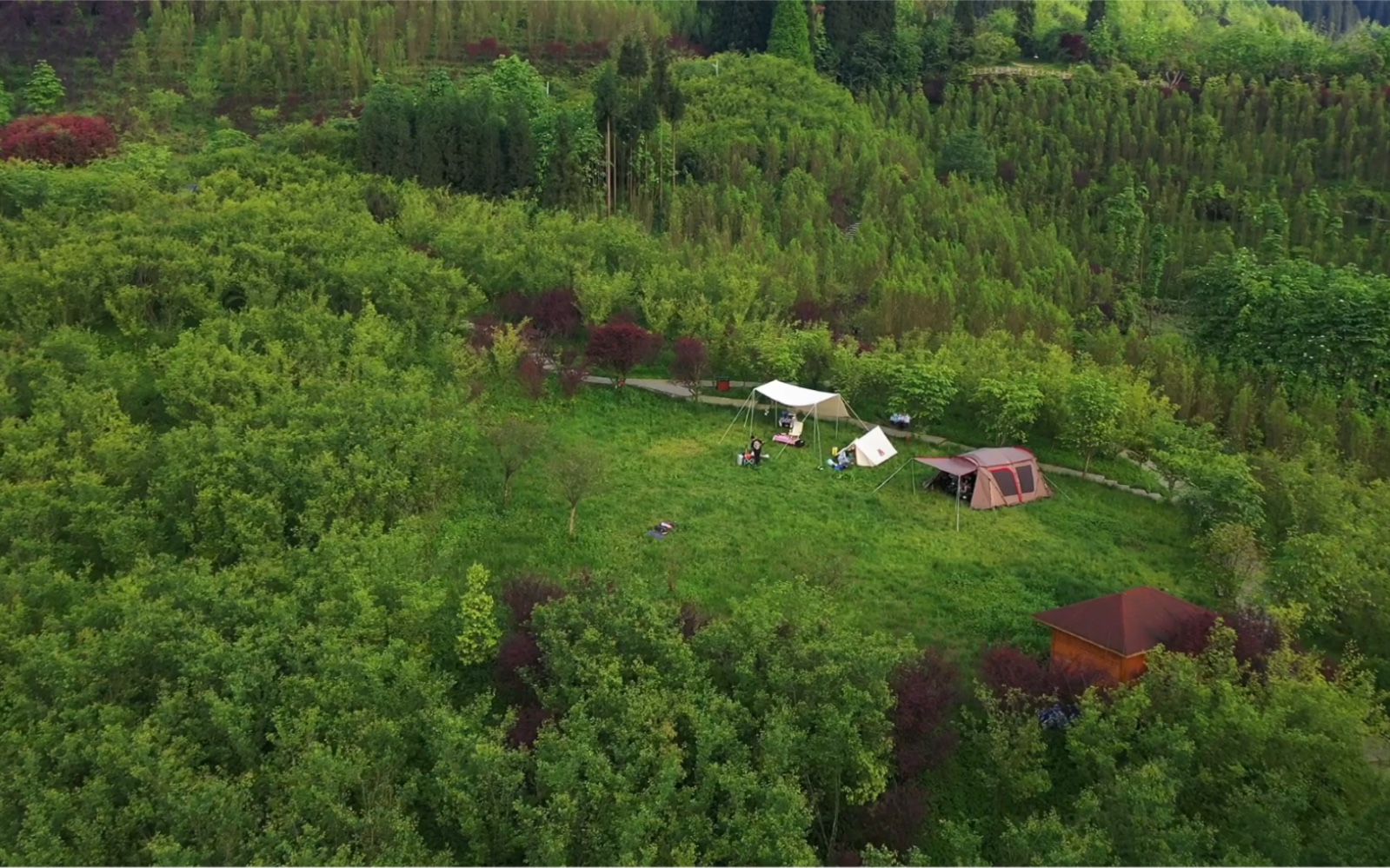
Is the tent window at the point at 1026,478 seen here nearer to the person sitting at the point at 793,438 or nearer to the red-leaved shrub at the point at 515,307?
the person sitting at the point at 793,438

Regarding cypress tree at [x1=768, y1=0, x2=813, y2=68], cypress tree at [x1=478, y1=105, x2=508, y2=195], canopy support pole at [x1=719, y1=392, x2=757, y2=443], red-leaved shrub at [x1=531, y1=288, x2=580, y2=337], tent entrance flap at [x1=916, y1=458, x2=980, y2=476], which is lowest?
canopy support pole at [x1=719, y1=392, x2=757, y2=443]

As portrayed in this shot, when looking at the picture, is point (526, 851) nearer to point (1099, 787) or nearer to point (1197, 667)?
point (1099, 787)

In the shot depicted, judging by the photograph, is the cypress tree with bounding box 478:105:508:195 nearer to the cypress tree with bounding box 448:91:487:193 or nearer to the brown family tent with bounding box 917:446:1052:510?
the cypress tree with bounding box 448:91:487:193

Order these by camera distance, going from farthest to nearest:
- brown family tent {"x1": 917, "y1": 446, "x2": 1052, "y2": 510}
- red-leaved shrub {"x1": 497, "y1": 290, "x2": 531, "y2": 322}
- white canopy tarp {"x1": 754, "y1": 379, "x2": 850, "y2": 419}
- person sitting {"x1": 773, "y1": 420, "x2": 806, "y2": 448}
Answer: red-leaved shrub {"x1": 497, "y1": 290, "x2": 531, "y2": 322}, white canopy tarp {"x1": 754, "y1": 379, "x2": 850, "y2": 419}, person sitting {"x1": 773, "y1": 420, "x2": 806, "y2": 448}, brown family tent {"x1": 917, "y1": 446, "x2": 1052, "y2": 510}

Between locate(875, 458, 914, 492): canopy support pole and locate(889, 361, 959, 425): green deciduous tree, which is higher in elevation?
locate(889, 361, 959, 425): green deciduous tree

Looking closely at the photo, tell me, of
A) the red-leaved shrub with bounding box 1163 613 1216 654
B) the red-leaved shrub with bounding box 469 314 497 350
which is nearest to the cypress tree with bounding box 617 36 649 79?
the red-leaved shrub with bounding box 469 314 497 350

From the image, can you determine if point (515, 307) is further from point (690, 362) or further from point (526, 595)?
point (526, 595)
